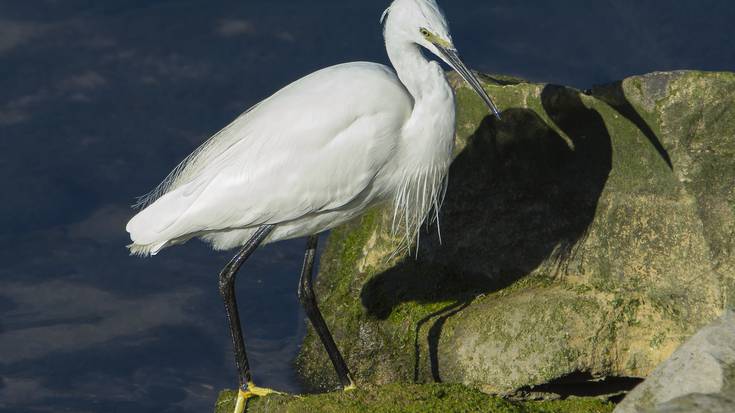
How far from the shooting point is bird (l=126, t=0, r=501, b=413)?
17.8 ft

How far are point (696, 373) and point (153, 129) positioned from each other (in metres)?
6.25

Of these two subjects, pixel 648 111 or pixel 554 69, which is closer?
pixel 648 111

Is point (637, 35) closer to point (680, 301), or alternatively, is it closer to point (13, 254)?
point (680, 301)

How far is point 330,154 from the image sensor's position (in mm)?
5430

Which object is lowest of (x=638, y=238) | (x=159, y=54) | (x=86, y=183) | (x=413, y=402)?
(x=413, y=402)

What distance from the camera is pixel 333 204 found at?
554cm

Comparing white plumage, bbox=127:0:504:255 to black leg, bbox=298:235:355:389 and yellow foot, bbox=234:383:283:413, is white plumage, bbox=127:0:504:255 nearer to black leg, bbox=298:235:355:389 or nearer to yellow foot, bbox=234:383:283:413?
black leg, bbox=298:235:355:389

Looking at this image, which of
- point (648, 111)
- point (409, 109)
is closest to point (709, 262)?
point (648, 111)

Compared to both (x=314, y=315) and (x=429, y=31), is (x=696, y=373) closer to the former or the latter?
(x=429, y=31)

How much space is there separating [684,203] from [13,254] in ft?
16.9

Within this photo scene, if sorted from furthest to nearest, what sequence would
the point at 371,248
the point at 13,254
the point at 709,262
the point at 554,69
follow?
1. the point at 554,69
2. the point at 13,254
3. the point at 371,248
4. the point at 709,262

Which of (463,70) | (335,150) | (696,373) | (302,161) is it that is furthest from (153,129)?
(696,373)

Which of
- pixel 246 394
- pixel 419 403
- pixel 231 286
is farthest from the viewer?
pixel 231 286

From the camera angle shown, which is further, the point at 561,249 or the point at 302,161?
the point at 561,249
